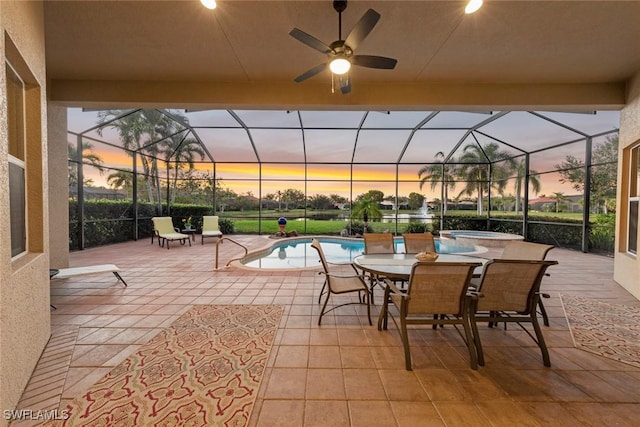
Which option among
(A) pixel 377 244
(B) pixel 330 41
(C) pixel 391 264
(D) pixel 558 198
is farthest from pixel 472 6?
(D) pixel 558 198

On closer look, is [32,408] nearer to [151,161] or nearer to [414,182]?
[151,161]

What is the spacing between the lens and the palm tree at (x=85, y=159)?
7.33 metres

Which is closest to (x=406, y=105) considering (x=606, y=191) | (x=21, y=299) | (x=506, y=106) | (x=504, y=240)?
(x=506, y=106)

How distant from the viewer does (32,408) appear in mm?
1829

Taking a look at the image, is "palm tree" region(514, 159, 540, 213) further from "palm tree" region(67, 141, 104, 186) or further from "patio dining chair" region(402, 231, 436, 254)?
"palm tree" region(67, 141, 104, 186)

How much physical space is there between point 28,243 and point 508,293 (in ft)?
14.3

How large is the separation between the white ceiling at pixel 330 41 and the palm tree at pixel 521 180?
5794mm

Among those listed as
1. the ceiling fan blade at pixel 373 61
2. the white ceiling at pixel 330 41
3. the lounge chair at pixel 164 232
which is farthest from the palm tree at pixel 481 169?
the lounge chair at pixel 164 232

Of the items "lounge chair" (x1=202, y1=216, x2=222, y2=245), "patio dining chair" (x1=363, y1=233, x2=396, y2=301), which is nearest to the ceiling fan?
"patio dining chair" (x1=363, y1=233, x2=396, y2=301)

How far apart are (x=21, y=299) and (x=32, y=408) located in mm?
744

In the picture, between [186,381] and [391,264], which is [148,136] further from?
[391,264]

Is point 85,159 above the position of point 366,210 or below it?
above

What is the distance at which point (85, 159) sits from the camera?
782cm

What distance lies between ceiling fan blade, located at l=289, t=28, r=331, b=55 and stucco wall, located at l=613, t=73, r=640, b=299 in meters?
4.76
